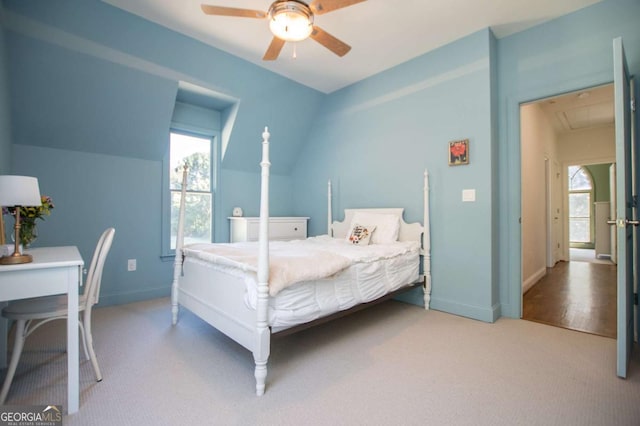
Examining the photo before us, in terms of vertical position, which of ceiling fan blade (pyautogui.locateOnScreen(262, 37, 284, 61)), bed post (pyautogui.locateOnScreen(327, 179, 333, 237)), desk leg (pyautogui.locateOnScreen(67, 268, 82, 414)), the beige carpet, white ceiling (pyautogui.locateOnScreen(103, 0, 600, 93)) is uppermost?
white ceiling (pyautogui.locateOnScreen(103, 0, 600, 93))

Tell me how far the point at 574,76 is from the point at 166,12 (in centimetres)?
353

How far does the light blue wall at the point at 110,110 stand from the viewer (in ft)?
8.37

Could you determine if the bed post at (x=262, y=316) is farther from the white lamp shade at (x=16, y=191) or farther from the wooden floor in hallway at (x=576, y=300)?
the wooden floor in hallway at (x=576, y=300)

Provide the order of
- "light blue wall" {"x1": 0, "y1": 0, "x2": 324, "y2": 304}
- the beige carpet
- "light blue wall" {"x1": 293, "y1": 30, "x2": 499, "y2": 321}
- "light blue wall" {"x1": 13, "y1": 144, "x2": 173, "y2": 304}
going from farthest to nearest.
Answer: "light blue wall" {"x1": 13, "y1": 144, "x2": 173, "y2": 304} < "light blue wall" {"x1": 293, "y1": 30, "x2": 499, "y2": 321} < "light blue wall" {"x1": 0, "y1": 0, "x2": 324, "y2": 304} < the beige carpet

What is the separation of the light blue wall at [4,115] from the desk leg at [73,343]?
5.47 feet

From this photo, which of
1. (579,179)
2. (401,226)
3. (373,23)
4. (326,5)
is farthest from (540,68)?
(579,179)

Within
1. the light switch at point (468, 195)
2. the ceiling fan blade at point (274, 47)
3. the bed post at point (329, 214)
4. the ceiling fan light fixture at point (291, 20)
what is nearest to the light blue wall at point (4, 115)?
the ceiling fan blade at point (274, 47)

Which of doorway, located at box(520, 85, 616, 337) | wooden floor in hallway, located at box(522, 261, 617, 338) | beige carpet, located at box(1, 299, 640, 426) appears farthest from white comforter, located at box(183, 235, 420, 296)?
doorway, located at box(520, 85, 616, 337)

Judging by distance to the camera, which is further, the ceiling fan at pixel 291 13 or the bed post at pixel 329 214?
the bed post at pixel 329 214

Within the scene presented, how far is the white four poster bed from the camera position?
176 cm

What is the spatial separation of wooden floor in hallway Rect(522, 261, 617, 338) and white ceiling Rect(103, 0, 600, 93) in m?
2.76

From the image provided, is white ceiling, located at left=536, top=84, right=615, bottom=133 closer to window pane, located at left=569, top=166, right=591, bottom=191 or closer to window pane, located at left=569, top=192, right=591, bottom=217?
window pane, located at left=569, top=166, right=591, bottom=191

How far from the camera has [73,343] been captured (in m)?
1.57

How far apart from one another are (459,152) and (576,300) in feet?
7.48
